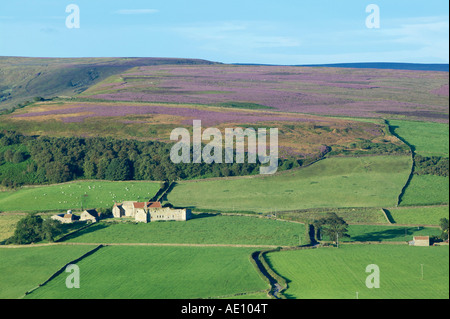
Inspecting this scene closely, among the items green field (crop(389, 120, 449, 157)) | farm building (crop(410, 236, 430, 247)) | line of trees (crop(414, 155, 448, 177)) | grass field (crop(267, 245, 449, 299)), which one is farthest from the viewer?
green field (crop(389, 120, 449, 157))

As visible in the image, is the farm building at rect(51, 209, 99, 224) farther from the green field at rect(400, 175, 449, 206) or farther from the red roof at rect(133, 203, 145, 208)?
the green field at rect(400, 175, 449, 206)

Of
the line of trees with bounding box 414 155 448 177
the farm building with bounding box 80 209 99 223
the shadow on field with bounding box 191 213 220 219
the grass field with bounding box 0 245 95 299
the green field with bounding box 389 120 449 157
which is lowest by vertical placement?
the grass field with bounding box 0 245 95 299

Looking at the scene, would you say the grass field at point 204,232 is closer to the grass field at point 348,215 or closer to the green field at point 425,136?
the grass field at point 348,215

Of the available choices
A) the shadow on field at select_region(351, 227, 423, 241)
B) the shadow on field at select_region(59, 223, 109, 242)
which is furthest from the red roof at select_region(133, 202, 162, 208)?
the shadow on field at select_region(351, 227, 423, 241)

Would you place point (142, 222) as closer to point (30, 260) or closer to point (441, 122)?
point (30, 260)

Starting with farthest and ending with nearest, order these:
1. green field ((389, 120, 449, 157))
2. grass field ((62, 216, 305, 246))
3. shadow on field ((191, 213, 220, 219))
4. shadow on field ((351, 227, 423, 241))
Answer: green field ((389, 120, 449, 157)), shadow on field ((191, 213, 220, 219)), grass field ((62, 216, 305, 246)), shadow on field ((351, 227, 423, 241))

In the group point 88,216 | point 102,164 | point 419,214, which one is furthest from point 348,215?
point 102,164

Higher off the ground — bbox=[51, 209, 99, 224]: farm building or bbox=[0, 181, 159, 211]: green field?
bbox=[0, 181, 159, 211]: green field
